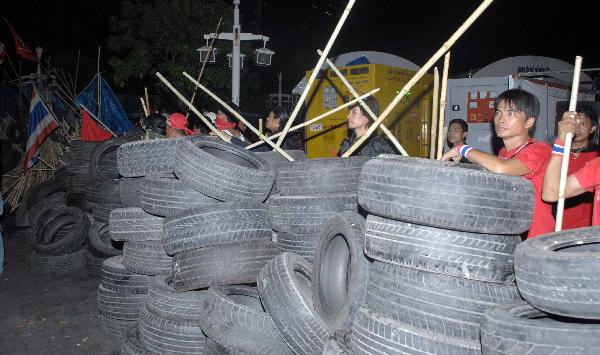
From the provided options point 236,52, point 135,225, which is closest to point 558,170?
point 135,225

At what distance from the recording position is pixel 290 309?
3.47 metres

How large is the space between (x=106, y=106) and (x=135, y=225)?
322 inches

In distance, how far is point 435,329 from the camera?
9.20 ft

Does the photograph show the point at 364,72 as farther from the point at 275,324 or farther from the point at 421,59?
the point at 421,59

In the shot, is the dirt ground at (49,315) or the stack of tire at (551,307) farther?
the dirt ground at (49,315)

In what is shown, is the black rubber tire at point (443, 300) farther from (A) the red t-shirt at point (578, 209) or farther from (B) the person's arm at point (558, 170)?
(A) the red t-shirt at point (578, 209)

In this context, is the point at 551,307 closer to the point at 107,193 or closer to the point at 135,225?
the point at 135,225

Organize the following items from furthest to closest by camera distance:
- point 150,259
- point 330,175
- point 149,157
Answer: point 149,157 → point 150,259 → point 330,175

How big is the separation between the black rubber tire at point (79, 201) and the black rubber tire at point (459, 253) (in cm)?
605

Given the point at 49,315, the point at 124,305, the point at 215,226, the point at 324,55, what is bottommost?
the point at 49,315

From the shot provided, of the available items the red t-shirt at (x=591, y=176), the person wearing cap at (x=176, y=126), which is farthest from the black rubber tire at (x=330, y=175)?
the person wearing cap at (x=176, y=126)

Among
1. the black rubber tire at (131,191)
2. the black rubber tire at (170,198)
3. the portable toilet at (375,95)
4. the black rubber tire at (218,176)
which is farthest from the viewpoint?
the portable toilet at (375,95)

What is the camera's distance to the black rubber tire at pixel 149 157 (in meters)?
5.03

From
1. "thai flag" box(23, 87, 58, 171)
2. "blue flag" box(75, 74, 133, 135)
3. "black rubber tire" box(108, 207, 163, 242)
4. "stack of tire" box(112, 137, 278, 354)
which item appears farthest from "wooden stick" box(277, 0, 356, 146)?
"blue flag" box(75, 74, 133, 135)
